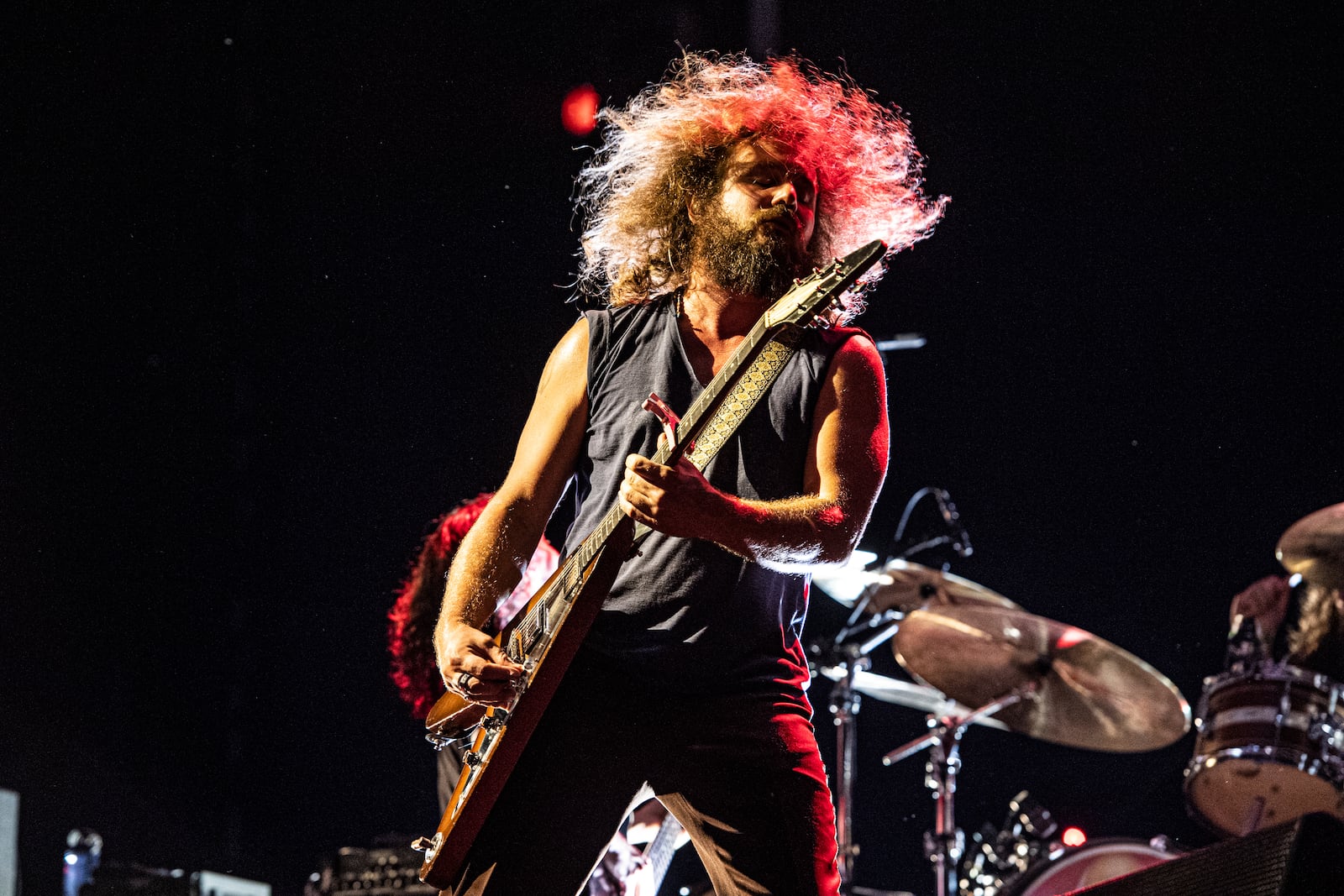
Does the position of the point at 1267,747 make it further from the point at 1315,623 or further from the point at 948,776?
the point at 948,776

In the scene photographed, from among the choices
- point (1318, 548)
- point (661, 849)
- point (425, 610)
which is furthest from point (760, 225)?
point (1318, 548)

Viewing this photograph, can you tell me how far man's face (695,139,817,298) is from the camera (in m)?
3.08

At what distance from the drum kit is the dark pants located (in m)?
3.46

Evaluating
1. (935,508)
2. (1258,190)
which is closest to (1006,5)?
(1258,190)

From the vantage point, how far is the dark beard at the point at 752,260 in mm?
3072

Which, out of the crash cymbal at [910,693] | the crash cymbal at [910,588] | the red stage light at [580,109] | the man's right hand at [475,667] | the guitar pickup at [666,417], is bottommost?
the crash cymbal at [910,693]

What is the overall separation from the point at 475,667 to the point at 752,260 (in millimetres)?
1265

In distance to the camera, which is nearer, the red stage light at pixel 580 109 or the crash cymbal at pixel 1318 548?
the crash cymbal at pixel 1318 548

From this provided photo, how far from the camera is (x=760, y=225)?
10.3 feet

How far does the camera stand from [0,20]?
7.02 metres

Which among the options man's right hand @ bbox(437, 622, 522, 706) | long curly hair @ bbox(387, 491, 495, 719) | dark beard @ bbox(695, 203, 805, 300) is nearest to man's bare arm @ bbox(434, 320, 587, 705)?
man's right hand @ bbox(437, 622, 522, 706)

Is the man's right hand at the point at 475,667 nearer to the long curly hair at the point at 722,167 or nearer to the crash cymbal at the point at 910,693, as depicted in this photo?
the long curly hair at the point at 722,167

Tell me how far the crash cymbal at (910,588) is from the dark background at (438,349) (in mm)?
1743

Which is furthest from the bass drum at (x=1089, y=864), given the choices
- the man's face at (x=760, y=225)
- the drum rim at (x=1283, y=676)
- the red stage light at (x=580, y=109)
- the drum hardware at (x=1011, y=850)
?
the red stage light at (x=580, y=109)
